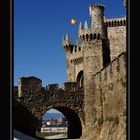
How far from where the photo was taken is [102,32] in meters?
32.8

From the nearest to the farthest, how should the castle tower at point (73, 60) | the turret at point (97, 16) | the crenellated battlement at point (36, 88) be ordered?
the crenellated battlement at point (36, 88) < the turret at point (97, 16) < the castle tower at point (73, 60)

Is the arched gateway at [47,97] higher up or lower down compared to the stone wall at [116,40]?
lower down

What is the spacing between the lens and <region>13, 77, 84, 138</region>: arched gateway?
96.0ft

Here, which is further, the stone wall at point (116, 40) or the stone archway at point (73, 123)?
the stone wall at point (116, 40)

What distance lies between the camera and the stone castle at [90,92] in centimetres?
2394

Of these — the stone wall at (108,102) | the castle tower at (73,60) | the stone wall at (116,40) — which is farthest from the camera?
the castle tower at (73,60)

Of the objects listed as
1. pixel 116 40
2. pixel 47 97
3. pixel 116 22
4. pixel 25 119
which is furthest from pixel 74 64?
pixel 25 119

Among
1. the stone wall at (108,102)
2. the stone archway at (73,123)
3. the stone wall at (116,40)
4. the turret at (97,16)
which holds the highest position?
the turret at (97,16)

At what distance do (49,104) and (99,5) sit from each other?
8.21 meters

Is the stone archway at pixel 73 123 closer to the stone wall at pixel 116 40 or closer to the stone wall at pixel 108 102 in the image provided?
the stone wall at pixel 108 102

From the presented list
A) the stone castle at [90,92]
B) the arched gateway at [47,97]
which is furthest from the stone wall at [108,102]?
the arched gateway at [47,97]

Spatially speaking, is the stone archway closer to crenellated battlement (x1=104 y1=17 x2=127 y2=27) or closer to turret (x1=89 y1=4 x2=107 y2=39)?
turret (x1=89 y1=4 x2=107 y2=39)
